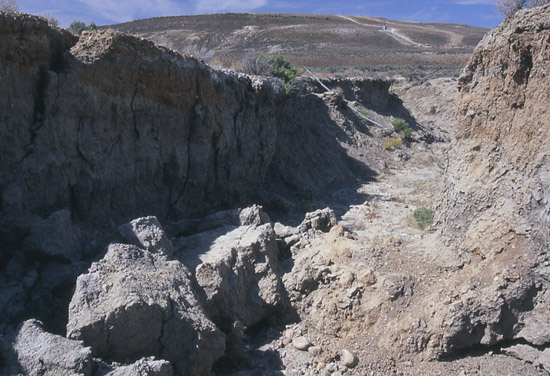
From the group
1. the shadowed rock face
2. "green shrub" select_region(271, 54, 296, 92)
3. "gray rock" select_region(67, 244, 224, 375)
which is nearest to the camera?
"gray rock" select_region(67, 244, 224, 375)

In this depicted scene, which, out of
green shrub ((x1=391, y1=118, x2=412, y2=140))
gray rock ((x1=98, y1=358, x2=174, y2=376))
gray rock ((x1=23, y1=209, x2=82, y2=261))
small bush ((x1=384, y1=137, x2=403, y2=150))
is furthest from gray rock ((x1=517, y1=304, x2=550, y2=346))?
green shrub ((x1=391, y1=118, x2=412, y2=140))

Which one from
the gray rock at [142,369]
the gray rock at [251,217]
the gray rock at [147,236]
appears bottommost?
the gray rock at [142,369]

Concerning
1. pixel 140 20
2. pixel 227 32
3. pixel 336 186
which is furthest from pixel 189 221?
pixel 140 20

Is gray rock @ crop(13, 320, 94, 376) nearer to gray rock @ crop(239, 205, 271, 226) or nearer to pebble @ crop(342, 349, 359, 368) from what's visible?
pebble @ crop(342, 349, 359, 368)

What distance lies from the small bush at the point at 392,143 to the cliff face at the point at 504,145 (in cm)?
1112

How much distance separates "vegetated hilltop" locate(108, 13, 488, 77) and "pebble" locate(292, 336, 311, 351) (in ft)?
98.7

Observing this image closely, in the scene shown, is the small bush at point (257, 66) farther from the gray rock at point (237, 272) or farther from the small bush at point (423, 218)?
the gray rock at point (237, 272)

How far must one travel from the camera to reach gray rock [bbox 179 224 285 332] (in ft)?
17.2

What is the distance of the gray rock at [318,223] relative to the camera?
7389mm

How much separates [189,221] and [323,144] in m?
8.88

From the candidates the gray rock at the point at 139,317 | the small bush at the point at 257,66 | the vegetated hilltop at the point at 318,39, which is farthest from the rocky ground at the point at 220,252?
the vegetated hilltop at the point at 318,39

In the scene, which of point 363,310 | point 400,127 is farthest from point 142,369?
point 400,127

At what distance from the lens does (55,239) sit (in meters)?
5.07

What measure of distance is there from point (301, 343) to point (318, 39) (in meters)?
51.7
